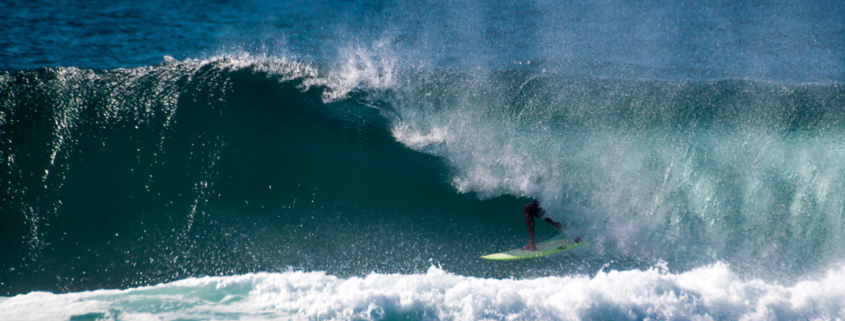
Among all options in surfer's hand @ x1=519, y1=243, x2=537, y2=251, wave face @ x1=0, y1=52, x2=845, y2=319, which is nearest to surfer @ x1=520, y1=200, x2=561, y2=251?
surfer's hand @ x1=519, y1=243, x2=537, y2=251

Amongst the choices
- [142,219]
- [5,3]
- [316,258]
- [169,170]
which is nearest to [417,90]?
[316,258]

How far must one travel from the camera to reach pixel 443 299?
383cm

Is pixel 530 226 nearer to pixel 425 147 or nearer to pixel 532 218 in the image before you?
pixel 532 218

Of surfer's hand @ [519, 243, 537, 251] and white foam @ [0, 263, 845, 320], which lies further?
surfer's hand @ [519, 243, 537, 251]

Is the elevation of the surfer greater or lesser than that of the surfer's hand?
greater

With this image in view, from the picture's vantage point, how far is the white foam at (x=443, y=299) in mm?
3639

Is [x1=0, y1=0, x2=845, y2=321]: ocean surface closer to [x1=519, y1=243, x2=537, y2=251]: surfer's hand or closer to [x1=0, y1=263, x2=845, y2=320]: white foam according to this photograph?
[x1=0, y1=263, x2=845, y2=320]: white foam

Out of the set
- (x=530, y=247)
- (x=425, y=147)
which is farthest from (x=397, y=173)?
(x=530, y=247)

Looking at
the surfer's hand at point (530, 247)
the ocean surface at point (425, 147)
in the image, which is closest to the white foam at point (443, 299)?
the ocean surface at point (425, 147)

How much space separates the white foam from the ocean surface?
0.04 metres

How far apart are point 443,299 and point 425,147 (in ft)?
6.39

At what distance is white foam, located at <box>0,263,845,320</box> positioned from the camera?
3639 mm

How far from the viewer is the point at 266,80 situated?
5.15 m

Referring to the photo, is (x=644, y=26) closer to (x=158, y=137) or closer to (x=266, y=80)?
(x=266, y=80)
